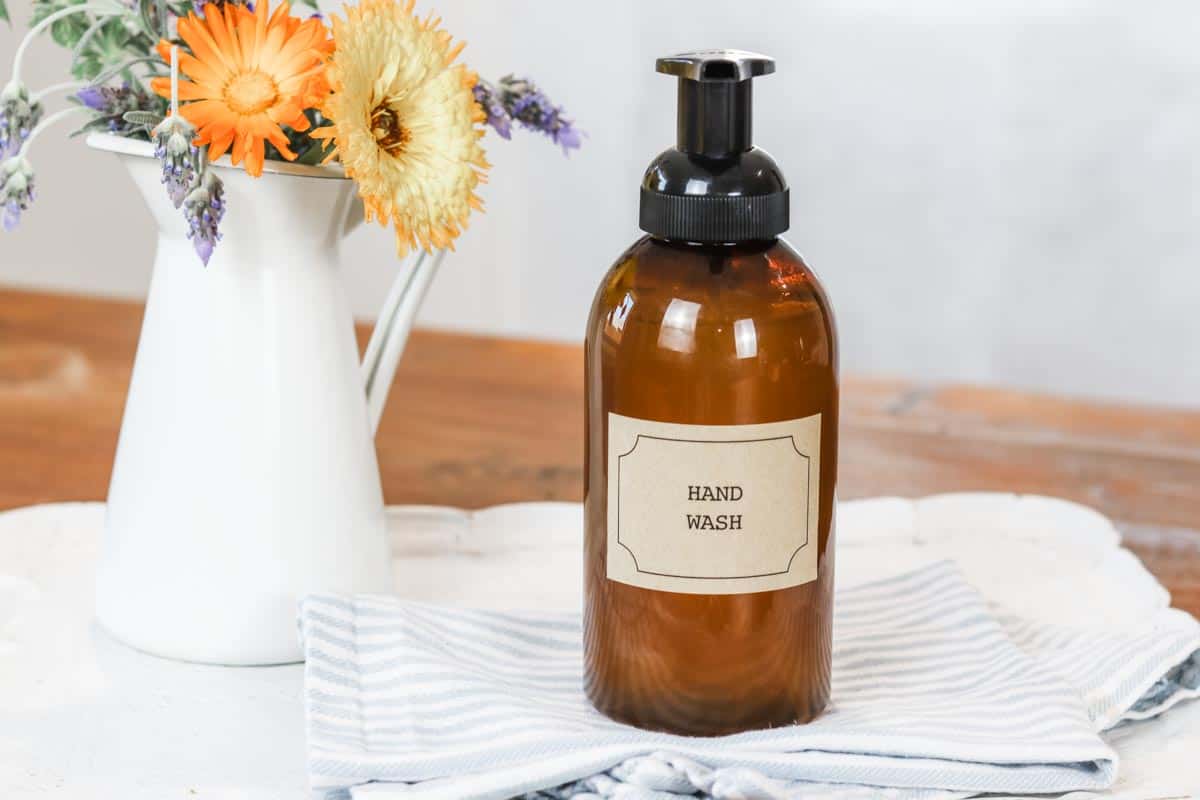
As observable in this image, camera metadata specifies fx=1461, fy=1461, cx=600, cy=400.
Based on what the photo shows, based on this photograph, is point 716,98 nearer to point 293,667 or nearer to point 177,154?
point 177,154

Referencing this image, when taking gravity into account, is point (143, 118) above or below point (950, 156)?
above

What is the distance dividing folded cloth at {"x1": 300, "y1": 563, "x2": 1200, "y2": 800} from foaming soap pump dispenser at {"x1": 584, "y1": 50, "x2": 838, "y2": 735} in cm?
3

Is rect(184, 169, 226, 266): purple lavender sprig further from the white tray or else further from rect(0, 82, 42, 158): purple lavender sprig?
the white tray

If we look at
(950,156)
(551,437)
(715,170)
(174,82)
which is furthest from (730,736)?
(950,156)

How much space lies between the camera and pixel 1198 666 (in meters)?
0.60

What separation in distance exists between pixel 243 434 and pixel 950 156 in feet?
3.80

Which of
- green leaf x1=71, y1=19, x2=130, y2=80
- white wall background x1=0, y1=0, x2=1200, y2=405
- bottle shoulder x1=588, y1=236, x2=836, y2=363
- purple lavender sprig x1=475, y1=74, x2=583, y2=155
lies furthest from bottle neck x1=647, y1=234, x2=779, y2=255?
white wall background x1=0, y1=0, x2=1200, y2=405

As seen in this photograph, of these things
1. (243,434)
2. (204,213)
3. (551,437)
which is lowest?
(551,437)

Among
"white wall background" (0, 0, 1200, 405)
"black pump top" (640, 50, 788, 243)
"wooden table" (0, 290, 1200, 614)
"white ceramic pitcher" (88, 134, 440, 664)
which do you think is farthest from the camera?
"white wall background" (0, 0, 1200, 405)

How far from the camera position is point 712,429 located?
1.64 feet

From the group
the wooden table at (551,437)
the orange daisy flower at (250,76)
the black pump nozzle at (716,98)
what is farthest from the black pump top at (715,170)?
the wooden table at (551,437)

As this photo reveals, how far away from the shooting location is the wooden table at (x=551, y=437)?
0.86 metres

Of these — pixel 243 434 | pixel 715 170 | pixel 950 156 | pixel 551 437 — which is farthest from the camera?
pixel 950 156

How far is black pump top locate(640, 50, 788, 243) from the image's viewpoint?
494 mm
